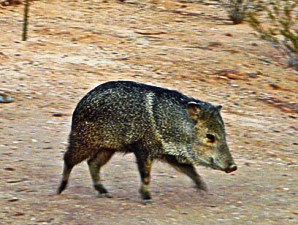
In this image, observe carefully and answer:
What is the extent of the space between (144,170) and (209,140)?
1.97ft

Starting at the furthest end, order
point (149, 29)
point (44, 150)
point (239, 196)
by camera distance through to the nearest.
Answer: point (149, 29)
point (44, 150)
point (239, 196)

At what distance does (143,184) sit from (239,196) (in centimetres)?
98

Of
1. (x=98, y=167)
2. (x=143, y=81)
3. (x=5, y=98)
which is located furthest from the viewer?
(x=143, y=81)

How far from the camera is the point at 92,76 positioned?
1093 cm

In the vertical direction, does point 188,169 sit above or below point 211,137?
below

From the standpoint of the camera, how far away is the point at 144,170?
621 cm

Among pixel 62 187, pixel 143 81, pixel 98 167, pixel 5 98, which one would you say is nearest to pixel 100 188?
pixel 98 167

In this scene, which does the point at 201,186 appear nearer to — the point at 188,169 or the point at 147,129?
the point at 188,169

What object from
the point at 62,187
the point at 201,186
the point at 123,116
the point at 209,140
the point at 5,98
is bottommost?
the point at 5,98

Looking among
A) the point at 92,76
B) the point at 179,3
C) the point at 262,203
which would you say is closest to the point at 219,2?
the point at 179,3

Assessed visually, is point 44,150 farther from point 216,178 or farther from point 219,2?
point 219,2

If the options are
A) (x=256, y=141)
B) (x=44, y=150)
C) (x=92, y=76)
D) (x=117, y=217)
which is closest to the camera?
(x=117, y=217)

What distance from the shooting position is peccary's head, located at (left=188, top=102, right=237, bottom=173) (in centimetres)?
616

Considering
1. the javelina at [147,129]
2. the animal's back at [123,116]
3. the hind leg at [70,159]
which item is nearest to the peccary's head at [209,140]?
the javelina at [147,129]
